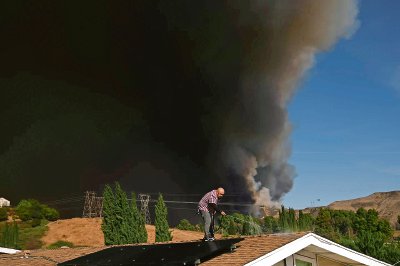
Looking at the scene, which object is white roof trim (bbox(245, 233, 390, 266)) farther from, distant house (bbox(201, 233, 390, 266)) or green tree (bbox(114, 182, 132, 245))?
green tree (bbox(114, 182, 132, 245))

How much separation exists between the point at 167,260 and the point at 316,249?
446 cm

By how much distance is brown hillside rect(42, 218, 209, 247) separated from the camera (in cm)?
7486

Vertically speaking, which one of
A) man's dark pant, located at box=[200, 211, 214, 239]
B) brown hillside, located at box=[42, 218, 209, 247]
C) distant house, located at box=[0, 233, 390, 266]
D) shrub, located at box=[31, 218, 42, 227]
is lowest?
distant house, located at box=[0, 233, 390, 266]

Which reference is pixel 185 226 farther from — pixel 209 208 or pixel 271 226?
pixel 209 208

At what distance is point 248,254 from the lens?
1369 centimetres

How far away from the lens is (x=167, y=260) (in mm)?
13875

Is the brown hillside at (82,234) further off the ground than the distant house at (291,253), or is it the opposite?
the brown hillside at (82,234)

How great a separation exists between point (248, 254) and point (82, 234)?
2735 inches

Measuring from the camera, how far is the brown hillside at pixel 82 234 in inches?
2947

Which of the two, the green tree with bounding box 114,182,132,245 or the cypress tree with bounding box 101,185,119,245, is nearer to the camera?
the green tree with bounding box 114,182,132,245

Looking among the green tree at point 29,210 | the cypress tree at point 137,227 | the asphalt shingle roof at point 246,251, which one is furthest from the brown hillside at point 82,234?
the asphalt shingle roof at point 246,251

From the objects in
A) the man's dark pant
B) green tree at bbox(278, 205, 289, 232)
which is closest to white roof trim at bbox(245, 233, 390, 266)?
the man's dark pant

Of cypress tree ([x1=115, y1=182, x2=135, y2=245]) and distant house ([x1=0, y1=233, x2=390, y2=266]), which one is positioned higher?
cypress tree ([x1=115, y1=182, x2=135, y2=245])

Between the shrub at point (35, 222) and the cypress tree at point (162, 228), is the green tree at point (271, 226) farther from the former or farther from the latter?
the shrub at point (35, 222)
